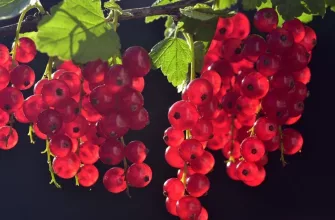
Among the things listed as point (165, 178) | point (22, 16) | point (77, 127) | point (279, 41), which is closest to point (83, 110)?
point (77, 127)

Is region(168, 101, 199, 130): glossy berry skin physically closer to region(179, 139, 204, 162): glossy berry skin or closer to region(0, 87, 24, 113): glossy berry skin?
region(179, 139, 204, 162): glossy berry skin

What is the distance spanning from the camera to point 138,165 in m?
0.67

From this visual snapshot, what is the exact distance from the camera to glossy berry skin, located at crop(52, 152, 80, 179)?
2.16 feet

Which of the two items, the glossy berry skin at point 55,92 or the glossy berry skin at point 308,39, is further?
the glossy berry skin at point 308,39

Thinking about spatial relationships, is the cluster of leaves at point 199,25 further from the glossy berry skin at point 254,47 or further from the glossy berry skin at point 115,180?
the glossy berry skin at point 115,180

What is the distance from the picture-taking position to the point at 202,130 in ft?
2.16

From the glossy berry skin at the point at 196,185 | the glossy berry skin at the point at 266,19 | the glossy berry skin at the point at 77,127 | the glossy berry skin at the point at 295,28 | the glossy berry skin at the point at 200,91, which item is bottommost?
the glossy berry skin at the point at 196,185

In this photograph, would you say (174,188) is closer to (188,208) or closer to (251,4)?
(188,208)

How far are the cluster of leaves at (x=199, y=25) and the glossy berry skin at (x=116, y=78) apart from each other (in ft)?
0.35

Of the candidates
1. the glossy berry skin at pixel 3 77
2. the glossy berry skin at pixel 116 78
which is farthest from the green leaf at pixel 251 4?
the glossy berry skin at pixel 3 77

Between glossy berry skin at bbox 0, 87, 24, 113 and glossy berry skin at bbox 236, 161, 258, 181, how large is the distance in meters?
0.28

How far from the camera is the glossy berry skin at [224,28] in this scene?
68 centimetres

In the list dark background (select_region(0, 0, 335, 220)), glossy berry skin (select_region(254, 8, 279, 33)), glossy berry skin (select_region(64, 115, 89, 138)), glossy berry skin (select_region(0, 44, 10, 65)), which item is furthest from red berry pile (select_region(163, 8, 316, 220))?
dark background (select_region(0, 0, 335, 220))

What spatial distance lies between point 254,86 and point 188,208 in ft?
0.55
